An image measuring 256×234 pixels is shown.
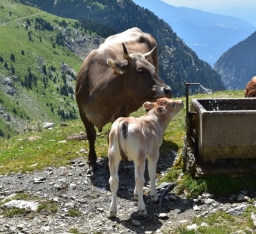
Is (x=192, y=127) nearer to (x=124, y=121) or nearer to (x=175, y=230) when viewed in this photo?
(x=124, y=121)

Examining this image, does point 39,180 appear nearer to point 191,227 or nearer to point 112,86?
point 112,86

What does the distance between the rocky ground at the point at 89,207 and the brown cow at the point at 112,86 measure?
210 cm

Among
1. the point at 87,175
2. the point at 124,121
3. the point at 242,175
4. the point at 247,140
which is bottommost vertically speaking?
the point at 87,175

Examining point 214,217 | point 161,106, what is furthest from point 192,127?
point 214,217

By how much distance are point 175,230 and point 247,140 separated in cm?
351

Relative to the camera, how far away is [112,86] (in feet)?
42.1

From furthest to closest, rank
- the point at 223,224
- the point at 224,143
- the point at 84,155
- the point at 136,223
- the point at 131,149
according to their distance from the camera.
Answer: the point at 84,155 → the point at 224,143 → the point at 131,149 → the point at 136,223 → the point at 223,224

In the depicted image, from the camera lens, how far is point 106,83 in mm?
12977

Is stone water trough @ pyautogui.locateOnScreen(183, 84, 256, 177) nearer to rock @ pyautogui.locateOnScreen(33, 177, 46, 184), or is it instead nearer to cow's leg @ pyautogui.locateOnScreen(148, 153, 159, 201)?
cow's leg @ pyautogui.locateOnScreen(148, 153, 159, 201)

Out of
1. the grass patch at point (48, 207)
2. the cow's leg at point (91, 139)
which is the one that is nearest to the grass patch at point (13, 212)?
the grass patch at point (48, 207)

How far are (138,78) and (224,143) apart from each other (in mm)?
3689

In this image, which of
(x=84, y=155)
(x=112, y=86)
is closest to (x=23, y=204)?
(x=112, y=86)

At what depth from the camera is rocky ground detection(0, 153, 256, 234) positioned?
8.54 meters

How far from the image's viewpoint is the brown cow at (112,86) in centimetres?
1223
